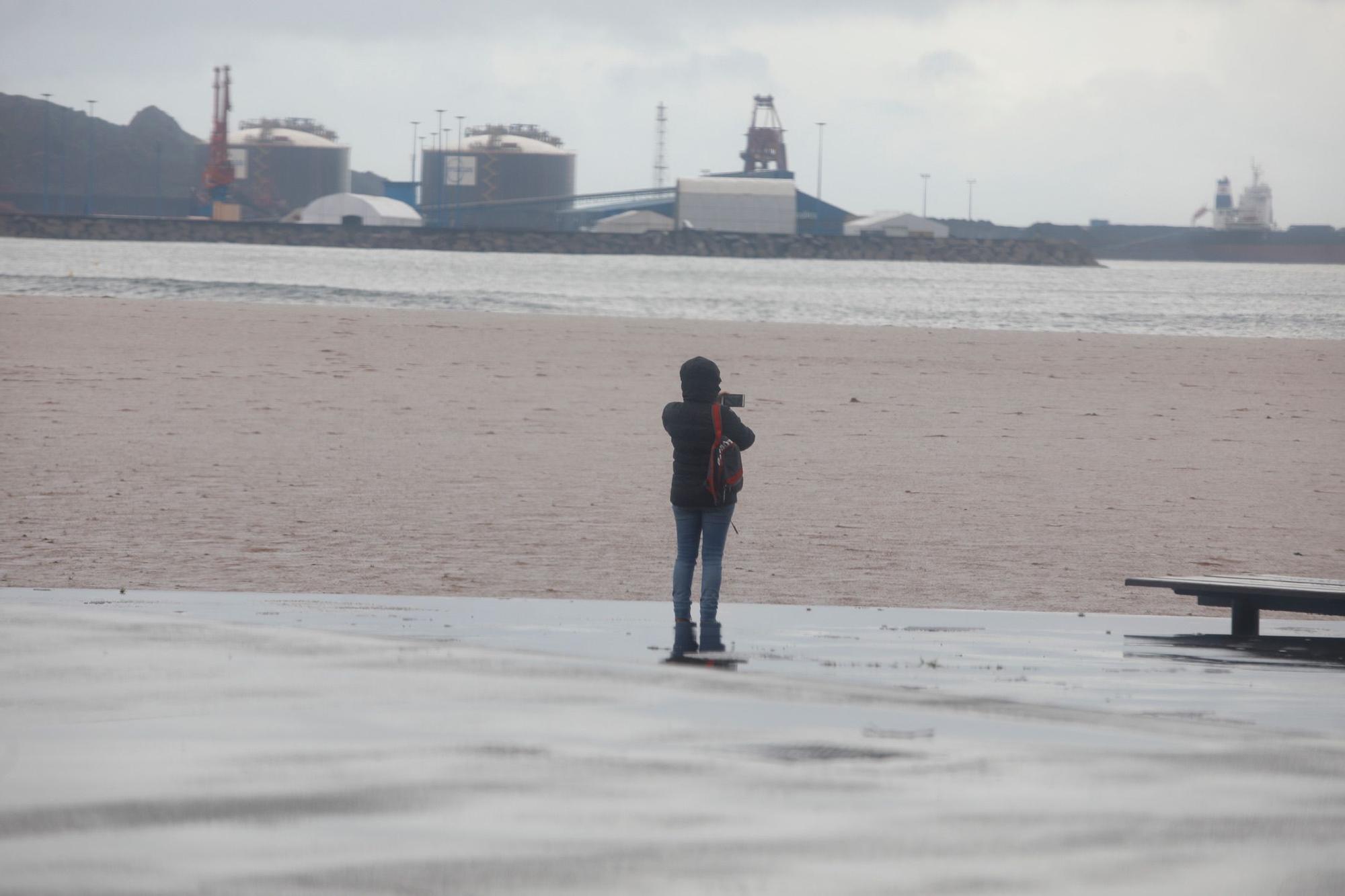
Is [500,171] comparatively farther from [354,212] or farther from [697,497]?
[697,497]

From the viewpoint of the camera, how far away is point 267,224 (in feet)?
470

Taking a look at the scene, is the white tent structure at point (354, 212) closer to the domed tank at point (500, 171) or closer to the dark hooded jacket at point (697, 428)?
the domed tank at point (500, 171)

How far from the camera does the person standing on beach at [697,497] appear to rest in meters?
7.22

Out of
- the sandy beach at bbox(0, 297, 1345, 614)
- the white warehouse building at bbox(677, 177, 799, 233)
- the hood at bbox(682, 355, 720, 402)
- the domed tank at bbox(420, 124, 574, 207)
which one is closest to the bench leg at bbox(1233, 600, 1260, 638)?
the sandy beach at bbox(0, 297, 1345, 614)

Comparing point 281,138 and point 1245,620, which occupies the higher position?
point 281,138

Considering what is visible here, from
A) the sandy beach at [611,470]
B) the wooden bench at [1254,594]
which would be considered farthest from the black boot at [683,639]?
the wooden bench at [1254,594]

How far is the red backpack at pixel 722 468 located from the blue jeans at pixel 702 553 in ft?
0.37

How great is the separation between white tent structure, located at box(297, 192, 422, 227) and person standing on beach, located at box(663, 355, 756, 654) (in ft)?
487

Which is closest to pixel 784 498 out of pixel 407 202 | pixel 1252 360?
pixel 1252 360

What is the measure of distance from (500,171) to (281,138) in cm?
2307

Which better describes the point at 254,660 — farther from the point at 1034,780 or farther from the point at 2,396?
the point at 2,396

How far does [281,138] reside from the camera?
169500 millimetres

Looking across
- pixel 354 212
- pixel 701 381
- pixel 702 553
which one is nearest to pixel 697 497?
pixel 702 553

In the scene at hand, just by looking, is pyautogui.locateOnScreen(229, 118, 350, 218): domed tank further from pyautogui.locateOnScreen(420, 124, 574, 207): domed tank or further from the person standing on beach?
the person standing on beach
